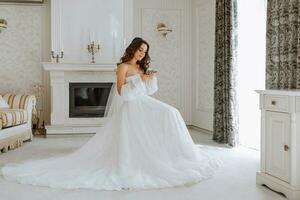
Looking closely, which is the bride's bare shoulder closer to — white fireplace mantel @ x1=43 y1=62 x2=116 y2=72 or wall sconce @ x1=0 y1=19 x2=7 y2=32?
white fireplace mantel @ x1=43 y1=62 x2=116 y2=72

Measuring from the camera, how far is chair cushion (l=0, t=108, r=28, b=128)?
4.95 metres

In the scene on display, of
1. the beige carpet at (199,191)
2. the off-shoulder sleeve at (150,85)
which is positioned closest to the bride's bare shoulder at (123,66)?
the off-shoulder sleeve at (150,85)

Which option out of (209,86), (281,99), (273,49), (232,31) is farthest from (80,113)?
(281,99)

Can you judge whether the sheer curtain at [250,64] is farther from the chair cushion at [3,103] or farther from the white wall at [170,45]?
the chair cushion at [3,103]

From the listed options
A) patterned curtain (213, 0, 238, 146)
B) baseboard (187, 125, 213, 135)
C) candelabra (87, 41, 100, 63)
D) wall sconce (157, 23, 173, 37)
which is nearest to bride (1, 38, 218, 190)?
patterned curtain (213, 0, 238, 146)

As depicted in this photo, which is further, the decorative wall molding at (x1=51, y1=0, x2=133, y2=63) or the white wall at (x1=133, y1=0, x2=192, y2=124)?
the white wall at (x1=133, y1=0, x2=192, y2=124)

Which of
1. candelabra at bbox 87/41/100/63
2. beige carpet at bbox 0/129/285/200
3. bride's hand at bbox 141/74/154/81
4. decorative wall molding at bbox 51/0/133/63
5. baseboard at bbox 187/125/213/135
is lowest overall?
beige carpet at bbox 0/129/285/200

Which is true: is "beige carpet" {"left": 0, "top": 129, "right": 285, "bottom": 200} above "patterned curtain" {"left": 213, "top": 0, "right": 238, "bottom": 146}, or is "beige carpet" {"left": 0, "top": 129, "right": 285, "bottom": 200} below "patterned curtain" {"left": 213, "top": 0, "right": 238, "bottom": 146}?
below

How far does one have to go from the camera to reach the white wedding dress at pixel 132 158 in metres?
3.29

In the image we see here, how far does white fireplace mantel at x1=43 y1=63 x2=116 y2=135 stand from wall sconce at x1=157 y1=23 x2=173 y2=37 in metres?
1.35

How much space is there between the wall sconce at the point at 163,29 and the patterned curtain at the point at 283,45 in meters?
3.04

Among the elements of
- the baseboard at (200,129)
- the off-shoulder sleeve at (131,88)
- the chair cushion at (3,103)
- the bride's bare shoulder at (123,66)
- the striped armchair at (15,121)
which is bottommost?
the baseboard at (200,129)

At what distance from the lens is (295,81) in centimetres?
404

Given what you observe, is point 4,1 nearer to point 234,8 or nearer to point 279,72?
point 234,8
